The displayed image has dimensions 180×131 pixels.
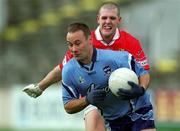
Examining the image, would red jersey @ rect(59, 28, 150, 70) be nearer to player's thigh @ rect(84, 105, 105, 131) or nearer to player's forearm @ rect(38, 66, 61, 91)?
player's thigh @ rect(84, 105, 105, 131)

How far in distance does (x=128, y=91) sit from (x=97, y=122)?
968 mm

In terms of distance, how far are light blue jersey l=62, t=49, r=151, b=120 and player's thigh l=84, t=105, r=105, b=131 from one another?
1.22 ft

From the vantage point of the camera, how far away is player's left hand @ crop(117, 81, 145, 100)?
736cm

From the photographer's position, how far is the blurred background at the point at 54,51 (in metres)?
14.6

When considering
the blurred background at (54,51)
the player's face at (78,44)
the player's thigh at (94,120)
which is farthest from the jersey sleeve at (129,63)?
the blurred background at (54,51)

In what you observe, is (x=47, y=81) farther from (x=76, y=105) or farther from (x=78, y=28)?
(x=78, y=28)

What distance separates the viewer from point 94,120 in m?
A: 8.21

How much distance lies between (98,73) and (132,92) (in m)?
0.50

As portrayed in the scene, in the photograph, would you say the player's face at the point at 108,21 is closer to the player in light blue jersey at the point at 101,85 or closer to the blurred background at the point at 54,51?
the player in light blue jersey at the point at 101,85

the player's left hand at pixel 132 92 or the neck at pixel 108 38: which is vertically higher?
the neck at pixel 108 38

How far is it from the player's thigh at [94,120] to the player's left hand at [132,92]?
0.84 meters

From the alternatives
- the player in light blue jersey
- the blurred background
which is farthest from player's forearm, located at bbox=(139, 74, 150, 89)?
the blurred background

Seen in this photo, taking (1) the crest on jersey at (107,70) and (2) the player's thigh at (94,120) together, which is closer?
(1) the crest on jersey at (107,70)

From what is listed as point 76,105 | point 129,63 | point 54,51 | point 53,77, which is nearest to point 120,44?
point 129,63
